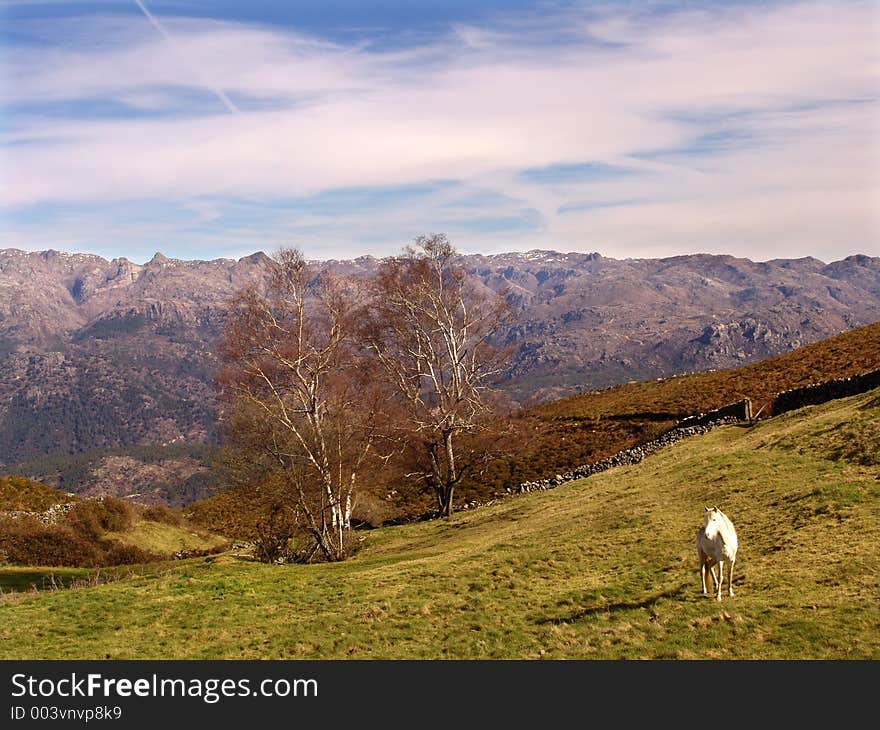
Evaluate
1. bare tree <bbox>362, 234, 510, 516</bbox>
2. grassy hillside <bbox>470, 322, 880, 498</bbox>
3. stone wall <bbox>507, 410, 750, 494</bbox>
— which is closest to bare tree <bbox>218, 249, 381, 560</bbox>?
bare tree <bbox>362, 234, 510, 516</bbox>

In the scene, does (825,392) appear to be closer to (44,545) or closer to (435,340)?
(435,340)

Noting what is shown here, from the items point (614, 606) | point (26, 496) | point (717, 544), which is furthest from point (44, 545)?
point (717, 544)

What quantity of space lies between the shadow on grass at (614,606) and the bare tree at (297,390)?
673 inches

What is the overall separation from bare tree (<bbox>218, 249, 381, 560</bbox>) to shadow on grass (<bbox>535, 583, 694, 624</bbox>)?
56.1 ft

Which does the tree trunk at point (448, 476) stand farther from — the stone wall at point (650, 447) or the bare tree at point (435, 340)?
the stone wall at point (650, 447)

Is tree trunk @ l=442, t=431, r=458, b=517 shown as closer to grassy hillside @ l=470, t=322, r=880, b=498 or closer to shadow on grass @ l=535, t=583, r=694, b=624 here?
grassy hillside @ l=470, t=322, r=880, b=498

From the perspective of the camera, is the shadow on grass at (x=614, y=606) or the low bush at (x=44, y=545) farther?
the low bush at (x=44, y=545)

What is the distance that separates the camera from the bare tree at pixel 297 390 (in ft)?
108

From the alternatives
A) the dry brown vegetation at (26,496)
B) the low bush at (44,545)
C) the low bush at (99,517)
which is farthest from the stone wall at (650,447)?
the dry brown vegetation at (26,496)

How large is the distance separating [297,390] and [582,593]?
18.8 meters

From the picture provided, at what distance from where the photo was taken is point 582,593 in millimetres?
19953

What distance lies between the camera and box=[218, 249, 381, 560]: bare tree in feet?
108
